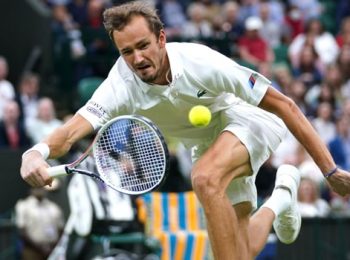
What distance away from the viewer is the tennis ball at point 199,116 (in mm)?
8117

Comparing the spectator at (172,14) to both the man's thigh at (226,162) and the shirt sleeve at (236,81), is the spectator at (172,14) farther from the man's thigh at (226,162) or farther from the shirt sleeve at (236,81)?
the shirt sleeve at (236,81)

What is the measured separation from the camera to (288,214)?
378 inches

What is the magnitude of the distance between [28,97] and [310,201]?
396cm

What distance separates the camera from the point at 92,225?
12953 mm

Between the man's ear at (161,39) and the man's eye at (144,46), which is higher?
the man's eye at (144,46)

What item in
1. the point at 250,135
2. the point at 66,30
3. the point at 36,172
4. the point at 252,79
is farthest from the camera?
the point at 66,30

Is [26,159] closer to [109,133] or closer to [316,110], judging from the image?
[109,133]

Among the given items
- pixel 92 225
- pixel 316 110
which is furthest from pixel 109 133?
pixel 316 110

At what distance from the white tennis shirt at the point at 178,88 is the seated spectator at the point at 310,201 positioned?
582 cm

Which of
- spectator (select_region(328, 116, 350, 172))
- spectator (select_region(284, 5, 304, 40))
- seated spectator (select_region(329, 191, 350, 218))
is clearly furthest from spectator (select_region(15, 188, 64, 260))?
spectator (select_region(284, 5, 304, 40))

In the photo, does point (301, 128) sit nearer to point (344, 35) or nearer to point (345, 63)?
point (345, 63)

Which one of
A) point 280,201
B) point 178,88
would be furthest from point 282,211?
point 178,88

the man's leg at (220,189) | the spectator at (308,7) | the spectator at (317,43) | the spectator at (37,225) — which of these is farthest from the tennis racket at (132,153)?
the spectator at (308,7)

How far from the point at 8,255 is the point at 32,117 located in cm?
251
